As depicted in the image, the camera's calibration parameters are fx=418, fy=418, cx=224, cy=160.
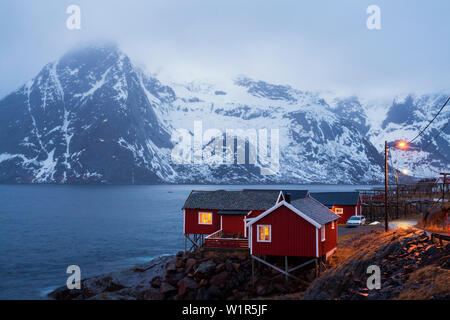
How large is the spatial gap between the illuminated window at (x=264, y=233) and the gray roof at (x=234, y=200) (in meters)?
10.6

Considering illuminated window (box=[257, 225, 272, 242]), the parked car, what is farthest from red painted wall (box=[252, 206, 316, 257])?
the parked car

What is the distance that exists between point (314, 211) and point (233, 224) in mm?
11517

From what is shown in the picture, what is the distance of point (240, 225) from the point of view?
148 feet

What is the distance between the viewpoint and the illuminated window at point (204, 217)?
152 feet

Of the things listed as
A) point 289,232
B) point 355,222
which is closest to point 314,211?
point 289,232

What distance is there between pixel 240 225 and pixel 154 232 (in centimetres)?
4663

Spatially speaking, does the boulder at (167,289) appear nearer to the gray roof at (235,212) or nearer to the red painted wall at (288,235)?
the red painted wall at (288,235)

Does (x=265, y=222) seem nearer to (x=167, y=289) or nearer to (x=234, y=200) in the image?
(x=167, y=289)

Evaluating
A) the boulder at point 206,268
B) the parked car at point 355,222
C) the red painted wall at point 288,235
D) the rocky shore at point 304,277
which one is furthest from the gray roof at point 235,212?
the parked car at point 355,222

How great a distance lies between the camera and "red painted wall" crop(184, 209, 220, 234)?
151 ft
